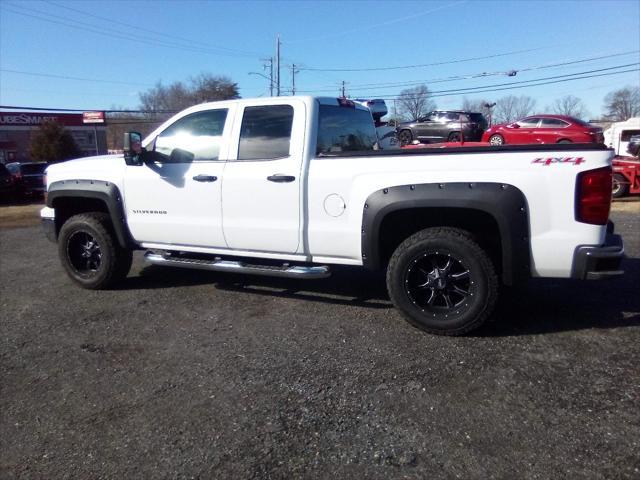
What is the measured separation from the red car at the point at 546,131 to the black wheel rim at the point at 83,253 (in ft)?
45.7

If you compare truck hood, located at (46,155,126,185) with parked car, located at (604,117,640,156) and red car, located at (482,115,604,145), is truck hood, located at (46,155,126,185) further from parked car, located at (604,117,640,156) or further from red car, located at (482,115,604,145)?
parked car, located at (604,117,640,156)

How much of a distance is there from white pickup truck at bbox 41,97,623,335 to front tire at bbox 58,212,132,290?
16 mm

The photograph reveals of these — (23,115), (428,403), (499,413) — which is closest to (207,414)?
(428,403)

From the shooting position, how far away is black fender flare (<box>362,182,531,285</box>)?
12.1 ft

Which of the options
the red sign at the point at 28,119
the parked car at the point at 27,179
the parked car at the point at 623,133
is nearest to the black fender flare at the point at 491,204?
the parked car at the point at 27,179

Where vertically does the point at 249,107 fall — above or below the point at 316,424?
above

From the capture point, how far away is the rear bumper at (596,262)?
142 inches

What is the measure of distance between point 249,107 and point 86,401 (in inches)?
117

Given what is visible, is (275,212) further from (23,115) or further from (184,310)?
(23,115)

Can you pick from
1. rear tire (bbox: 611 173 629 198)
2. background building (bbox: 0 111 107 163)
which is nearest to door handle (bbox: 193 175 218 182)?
rear tire (bbox: 611 173 629 198)

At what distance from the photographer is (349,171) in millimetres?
4262

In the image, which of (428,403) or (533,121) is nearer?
(428,403)

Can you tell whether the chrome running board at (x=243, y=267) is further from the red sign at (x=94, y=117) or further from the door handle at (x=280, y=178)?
the red sign at (x=94, y=117)

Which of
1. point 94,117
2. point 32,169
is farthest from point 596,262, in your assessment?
point 94,117
